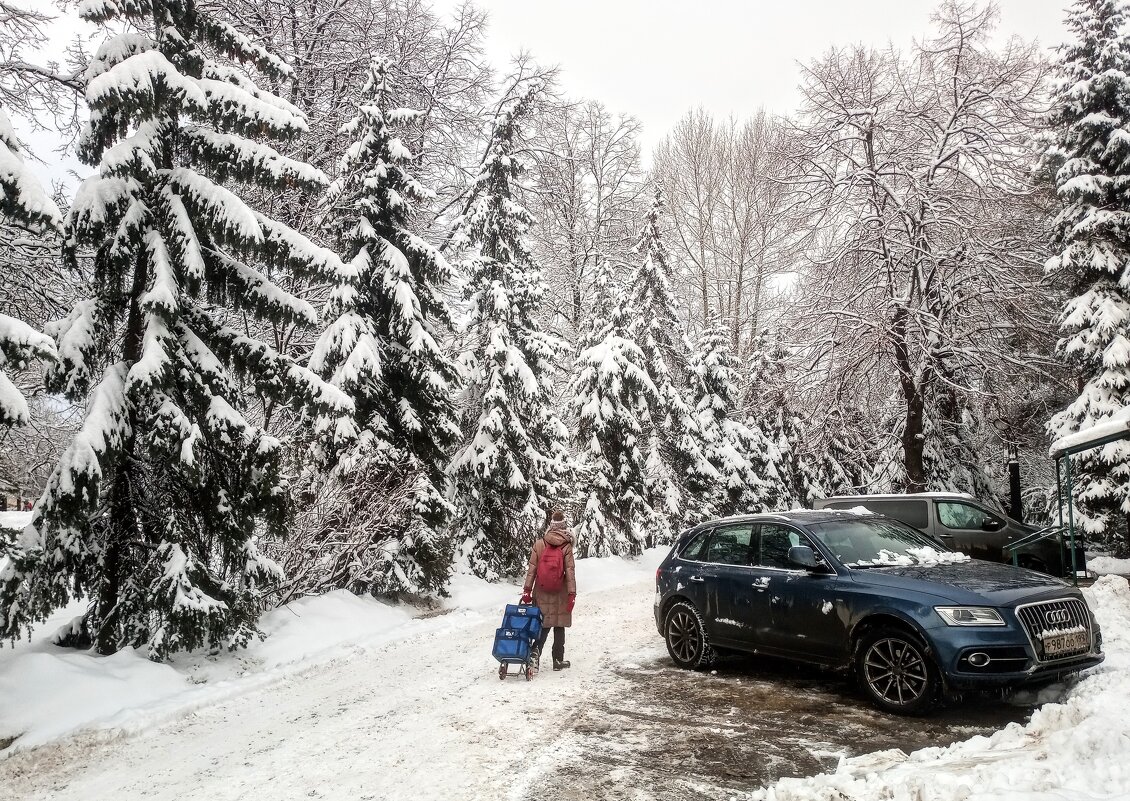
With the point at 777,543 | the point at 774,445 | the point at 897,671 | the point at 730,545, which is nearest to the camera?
the point at 897,671

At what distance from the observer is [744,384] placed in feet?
97.4

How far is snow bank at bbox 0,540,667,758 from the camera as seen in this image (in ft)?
21.7

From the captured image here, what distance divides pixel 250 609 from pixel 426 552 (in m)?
4.55

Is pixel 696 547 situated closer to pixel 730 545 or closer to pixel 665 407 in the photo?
pixel 730 545

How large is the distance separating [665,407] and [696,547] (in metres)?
14.8

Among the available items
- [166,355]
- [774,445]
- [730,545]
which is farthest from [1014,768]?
[774,445]

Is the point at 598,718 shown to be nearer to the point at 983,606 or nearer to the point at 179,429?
the point at 983,606

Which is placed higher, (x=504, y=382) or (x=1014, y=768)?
(x=504, y=382)

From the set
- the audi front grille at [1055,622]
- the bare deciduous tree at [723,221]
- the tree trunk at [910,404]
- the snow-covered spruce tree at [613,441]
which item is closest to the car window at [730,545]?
the audi front grille at [1055,622]

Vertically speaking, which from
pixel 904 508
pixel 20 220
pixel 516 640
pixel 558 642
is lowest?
pixel 558 642

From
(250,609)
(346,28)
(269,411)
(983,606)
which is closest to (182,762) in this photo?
(250,609)

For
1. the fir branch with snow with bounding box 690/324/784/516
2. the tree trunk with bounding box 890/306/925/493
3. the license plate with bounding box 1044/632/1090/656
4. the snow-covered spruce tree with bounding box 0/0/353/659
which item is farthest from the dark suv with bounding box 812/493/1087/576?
the snow-covered spruce tree with bounding box 0/0/353/659

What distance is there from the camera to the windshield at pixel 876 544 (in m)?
7.79

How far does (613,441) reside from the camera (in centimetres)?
2289
